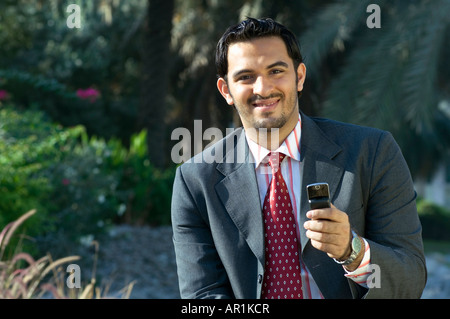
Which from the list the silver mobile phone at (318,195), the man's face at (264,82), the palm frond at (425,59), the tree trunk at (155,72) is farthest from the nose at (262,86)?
the tree trunk at (155,72)

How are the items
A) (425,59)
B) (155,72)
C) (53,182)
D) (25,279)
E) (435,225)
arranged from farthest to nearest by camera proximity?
(435,225) → (155,72) → (425,59) → (53,182) → (25,279)

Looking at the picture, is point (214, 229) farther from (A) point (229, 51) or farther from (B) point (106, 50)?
(B) point (106, 50)

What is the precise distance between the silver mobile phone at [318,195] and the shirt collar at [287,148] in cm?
55

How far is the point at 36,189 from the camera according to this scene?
6.02 metres

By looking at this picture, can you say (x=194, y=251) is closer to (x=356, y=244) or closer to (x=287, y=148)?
(x=287, y=148)

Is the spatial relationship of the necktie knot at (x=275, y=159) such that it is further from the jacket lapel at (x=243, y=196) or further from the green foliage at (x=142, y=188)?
the green foliage at (x=142, y=188)

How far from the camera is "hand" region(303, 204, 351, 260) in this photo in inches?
74.9

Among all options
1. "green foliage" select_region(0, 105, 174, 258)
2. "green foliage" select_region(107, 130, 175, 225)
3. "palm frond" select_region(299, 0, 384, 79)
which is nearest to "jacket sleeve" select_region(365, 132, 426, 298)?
"green foliage" select_region(0, 105, 174, 258)

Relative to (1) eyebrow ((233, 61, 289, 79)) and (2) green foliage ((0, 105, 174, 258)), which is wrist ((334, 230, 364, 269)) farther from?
(2) green foliage ((0, 105, 174, 258))

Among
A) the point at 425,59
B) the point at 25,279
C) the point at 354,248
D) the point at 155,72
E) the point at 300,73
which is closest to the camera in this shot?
the point at 354,248

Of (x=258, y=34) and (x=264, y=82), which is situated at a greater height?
(x=258, y=34)

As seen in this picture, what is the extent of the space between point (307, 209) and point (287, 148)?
30 centimetres

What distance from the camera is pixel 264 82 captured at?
2.39 metres

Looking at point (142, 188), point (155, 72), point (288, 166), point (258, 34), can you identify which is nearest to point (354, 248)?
point (288, 166)
